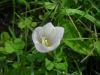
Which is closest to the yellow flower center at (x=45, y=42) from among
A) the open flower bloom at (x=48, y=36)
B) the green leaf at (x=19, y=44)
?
the open flower bloom at (x=48, y=36)

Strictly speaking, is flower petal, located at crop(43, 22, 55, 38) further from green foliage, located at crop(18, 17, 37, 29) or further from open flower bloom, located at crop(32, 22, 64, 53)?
green foliage, located at crop(18, 17, 37, 29)

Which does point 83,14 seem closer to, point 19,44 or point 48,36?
point 48,36

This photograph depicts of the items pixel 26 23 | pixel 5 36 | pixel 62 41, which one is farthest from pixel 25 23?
pixel 62 41

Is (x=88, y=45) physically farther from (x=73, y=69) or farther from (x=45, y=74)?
(x=45, y=74)

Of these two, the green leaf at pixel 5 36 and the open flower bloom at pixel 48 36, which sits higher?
the open flower bloom at pixel 48 36

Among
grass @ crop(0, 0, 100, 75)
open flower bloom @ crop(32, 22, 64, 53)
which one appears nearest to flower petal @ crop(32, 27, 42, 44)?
open flower bloom @ crop(32, 22, 64, 53)

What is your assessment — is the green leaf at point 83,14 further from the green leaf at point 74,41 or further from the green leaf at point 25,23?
the green leaf at point 25,23
